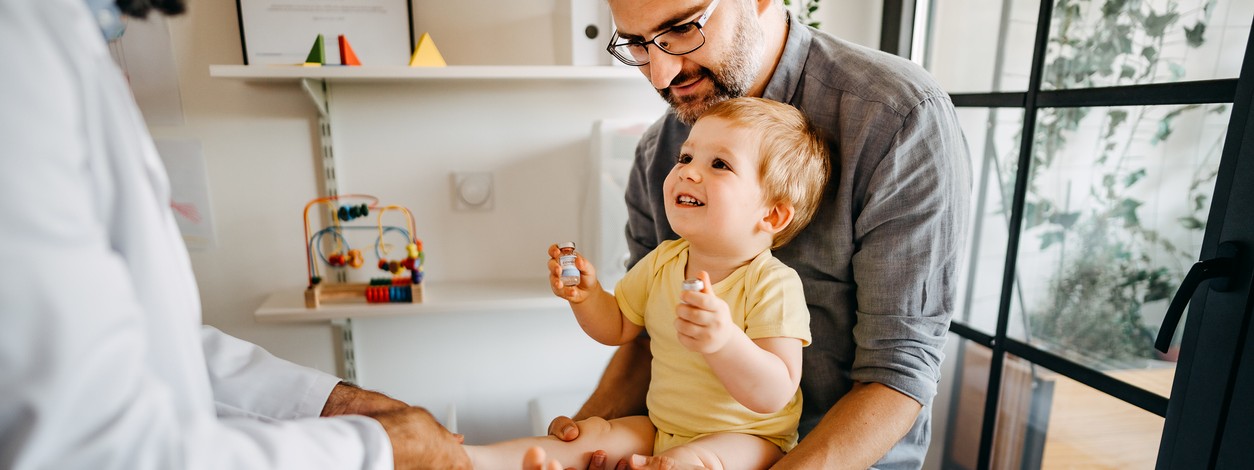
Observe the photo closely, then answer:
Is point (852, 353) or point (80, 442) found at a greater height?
point (80, 442)

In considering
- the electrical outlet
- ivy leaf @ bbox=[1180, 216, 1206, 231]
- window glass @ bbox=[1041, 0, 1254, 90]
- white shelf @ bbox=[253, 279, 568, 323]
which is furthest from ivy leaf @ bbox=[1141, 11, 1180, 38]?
the electrical outlet

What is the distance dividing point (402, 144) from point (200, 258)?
2.33 feet

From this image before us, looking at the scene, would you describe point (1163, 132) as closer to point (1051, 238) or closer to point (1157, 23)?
point (1157, 23)

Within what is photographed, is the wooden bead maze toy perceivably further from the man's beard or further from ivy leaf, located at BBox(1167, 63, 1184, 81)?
ivy leaf, located at BBox(1167, 63, 1184, 81)

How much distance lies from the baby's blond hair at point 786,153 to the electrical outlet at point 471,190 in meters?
1.17

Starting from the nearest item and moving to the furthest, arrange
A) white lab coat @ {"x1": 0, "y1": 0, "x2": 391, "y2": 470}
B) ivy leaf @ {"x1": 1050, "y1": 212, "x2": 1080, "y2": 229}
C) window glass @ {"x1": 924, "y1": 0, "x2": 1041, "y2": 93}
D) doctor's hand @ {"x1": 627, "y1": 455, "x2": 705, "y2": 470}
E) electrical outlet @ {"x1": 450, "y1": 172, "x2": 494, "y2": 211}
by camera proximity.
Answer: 1. white lab coat @ {"x1": 0, "y1": 0, "x2": 391, "y2": 470}
2. doctor's hand @ {"x1": 627, "y1": 455, "x2": 705, "y2": 470}
3. ivy leaf @ {"x1": 1050, "y1": 212, "x2": 1080, "y2": 229}
4. window glass @ {"x1": 924, "y1": 0, "x2": 1041, "y2": 93}
5. electrical outlet @ {"x1": 450, "y1": 172, "x2": 494, "y2": 211}

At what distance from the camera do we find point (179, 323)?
573mm

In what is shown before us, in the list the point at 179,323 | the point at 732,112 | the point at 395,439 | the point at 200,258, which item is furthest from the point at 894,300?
the point at 200,258

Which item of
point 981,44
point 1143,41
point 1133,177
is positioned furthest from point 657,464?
point 981,44

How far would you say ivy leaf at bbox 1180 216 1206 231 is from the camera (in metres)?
1.27

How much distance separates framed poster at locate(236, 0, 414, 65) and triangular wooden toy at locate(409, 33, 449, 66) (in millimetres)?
132

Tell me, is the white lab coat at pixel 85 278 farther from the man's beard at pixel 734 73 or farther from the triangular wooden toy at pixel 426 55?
the triangular wooden toy at pixel 426 55

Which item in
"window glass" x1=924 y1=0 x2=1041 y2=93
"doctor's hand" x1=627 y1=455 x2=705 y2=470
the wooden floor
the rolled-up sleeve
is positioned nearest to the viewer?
"doctor's hand" x1=627 y1=455 x2=705 y2=470

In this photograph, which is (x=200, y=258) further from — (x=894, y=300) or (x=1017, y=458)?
(x=1017, y=458)
